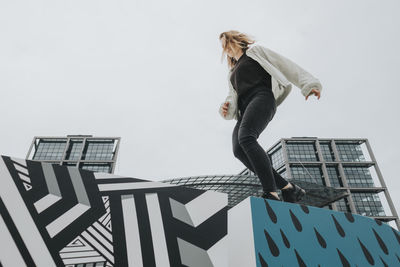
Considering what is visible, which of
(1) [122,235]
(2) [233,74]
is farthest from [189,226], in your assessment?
(2) [233,74]

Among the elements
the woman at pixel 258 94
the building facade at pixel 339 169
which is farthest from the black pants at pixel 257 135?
the building facade at pixel 339 169

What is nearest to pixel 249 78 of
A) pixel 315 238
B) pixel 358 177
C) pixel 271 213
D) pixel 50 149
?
pixel 271 213

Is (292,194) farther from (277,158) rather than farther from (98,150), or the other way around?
(98,150)

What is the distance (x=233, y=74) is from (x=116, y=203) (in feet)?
4.35

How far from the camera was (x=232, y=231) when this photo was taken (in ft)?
4.16

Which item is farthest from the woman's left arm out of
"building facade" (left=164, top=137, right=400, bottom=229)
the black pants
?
"building facade" (left=164, top=137, right=400, bottom=229)

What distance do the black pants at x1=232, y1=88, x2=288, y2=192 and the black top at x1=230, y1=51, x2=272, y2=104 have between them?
4 centimetres

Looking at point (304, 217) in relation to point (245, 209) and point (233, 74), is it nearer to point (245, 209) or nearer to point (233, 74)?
point (245, 209)

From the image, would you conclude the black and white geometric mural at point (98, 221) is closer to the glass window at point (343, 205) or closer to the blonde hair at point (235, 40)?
the blonde hair at point (235, 40)

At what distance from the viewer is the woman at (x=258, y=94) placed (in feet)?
5.23

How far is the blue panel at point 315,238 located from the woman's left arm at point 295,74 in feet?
2.41

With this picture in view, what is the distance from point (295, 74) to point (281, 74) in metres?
0.10

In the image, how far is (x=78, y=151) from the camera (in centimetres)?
4116

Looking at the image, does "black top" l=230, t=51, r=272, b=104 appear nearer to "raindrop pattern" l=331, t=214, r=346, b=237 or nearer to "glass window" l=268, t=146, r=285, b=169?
"raindrop pattern" l=331, t=214, r=346, b=237
